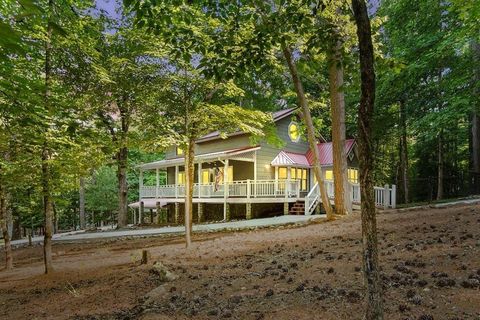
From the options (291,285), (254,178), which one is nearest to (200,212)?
(254,178)

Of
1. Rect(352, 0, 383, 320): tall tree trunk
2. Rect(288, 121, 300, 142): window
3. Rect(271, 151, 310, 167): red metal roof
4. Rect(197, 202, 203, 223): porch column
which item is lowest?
Rect(197, 202, 203, 223): porch column

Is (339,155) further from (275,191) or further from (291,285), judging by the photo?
(291,285)

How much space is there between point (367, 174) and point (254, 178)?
21.2 meters

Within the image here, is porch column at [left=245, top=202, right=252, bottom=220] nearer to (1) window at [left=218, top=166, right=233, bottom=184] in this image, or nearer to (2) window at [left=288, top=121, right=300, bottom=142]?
(1) window at [left=218, top=166, right=233, bottom=184]

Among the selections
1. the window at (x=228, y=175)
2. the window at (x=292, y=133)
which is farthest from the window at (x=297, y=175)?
the window at (x=228, y=175)

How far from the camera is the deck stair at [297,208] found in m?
20.2

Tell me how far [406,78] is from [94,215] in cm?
4012

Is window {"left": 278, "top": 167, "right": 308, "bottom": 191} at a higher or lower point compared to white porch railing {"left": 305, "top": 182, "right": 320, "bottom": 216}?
higher

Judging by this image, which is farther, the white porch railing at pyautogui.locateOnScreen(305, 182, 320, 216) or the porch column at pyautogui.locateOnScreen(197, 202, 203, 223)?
the porch column at pyautogui.locateOnScreen(197, 202, 203, 223)

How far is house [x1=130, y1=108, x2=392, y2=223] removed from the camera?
71.2ft

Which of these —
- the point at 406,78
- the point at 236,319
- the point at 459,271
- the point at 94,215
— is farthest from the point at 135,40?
the point at 94,215

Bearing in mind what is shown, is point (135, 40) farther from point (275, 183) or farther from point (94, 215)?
point (94, 215)

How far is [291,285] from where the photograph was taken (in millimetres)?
4113

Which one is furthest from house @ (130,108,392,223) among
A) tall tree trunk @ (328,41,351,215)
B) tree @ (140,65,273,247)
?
tree @ (140,65,273,247)
